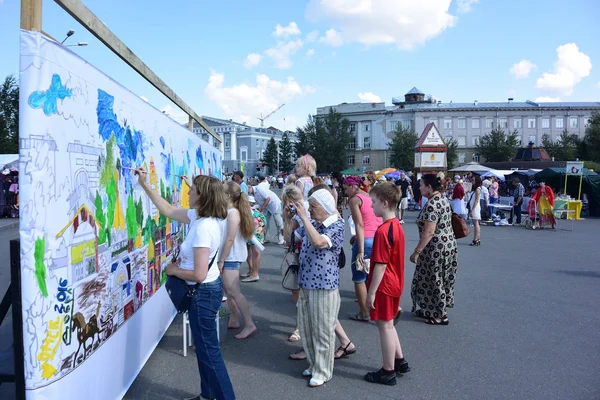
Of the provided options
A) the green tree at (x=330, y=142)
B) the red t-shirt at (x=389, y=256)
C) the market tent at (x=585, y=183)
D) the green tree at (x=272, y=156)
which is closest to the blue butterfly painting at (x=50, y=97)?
the red t-shirt at (x=389, y=256)

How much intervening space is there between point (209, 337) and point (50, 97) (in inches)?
77.4

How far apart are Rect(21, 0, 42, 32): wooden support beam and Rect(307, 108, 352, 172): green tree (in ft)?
227

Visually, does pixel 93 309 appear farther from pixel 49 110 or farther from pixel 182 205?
pixel 182 205

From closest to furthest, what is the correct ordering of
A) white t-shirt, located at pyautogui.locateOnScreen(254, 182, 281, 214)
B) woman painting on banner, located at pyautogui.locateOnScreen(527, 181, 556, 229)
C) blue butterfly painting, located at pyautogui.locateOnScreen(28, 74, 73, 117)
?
1. blue butterfly painting, located at pyautogui.locateOnScreen(28, 74, 73, 117)
2. white t-shirt, located at pyautogui.locateOnScreen(254, 182, 281, 214)
3. woman painting on banner, located at pyautogui.locateOnScreen(527, 181, 556, 229)

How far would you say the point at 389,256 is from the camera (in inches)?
150

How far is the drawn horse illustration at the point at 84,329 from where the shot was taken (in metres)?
2.67

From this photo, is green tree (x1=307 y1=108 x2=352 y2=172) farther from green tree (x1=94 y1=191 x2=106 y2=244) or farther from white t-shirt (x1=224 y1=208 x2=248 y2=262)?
green tree (x1=94 y1=191 x2=106 y2=244)

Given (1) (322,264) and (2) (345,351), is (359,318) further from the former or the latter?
(1) (322,264)

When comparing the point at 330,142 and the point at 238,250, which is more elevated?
the point at 330,142

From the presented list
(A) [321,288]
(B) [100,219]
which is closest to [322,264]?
(A) [321,288]

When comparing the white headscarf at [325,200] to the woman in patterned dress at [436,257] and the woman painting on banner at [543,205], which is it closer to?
the woman in patterned dress at [436,257]

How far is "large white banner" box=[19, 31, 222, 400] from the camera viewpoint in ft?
7.44

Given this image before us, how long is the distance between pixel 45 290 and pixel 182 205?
11.1 feet

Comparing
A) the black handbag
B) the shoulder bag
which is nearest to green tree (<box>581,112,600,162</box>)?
the shoulder bag
